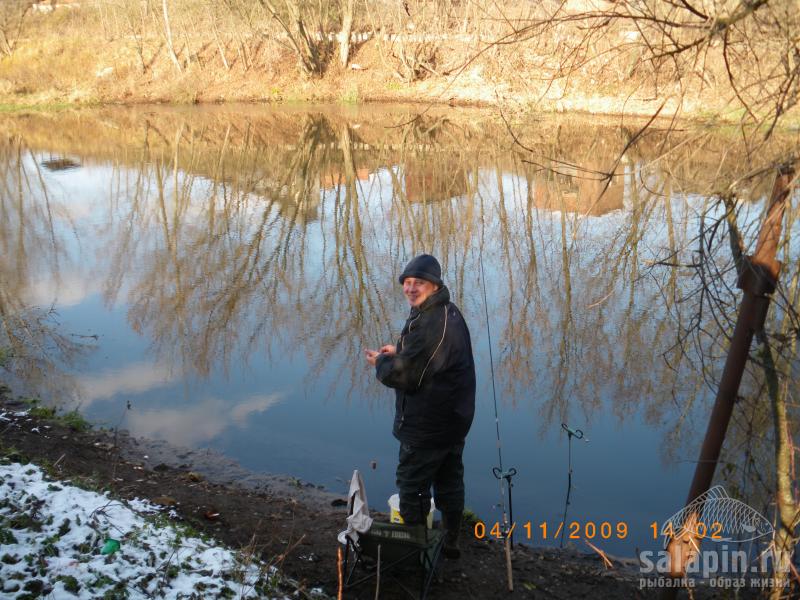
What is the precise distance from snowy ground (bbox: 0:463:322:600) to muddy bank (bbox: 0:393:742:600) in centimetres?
29

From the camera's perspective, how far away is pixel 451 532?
4.28 metres

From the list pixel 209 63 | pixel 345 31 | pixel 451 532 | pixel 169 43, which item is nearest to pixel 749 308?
pixel 451 532

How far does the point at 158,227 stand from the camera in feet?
43.7

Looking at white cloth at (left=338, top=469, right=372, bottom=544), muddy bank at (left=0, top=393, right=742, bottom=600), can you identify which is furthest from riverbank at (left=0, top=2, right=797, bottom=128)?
white cloth at (left=338, top=469, right=372, bottom=544)

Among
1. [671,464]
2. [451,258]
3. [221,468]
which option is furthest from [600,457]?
[451,258]

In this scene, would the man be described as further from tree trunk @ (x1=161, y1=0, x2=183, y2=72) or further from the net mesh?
tree trunk @ (x1=161, y1=0, x2=183, y2=72)

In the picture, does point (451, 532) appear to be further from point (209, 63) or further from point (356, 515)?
point (209, 63)

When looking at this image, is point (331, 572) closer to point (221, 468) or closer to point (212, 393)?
point (221, 468)

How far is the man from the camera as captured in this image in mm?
3814

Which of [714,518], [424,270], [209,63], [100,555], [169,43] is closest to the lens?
[100,555]

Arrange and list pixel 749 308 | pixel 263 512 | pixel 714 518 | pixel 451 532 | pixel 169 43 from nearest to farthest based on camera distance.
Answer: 1. pixel 749 308
2. pixel 714 518
3. pixel 451 532
4. pixel 263 512
5. pixel 169 43

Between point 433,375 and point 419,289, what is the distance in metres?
0.46

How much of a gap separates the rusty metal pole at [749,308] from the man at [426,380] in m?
1.17

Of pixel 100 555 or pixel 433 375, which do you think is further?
pixel 433 375
